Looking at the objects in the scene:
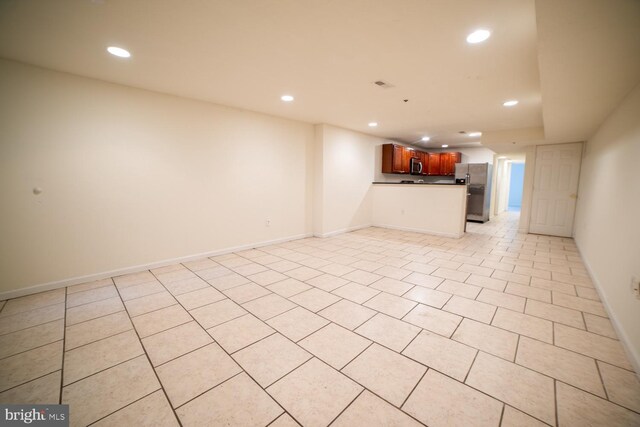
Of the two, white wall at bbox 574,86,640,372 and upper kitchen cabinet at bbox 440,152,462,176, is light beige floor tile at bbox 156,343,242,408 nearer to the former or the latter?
white wall at bbox 574,86,640,372

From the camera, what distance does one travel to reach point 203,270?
11.2 ft

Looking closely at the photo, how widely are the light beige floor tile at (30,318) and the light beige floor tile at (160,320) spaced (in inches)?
30.5

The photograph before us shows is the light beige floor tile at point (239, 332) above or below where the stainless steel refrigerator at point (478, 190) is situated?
below

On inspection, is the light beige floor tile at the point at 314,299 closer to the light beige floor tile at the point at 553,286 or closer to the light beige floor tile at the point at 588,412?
the light beige floor tile at the point at 588,412

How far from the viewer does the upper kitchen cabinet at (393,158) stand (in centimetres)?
691

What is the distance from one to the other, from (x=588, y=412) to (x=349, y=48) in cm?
296

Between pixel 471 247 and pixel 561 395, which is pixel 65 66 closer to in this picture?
pixel 561 395

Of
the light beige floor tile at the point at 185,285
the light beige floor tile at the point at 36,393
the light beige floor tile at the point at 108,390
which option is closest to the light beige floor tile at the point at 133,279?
the light beige floor tile at the point at 185,285

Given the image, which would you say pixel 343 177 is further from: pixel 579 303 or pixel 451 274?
pixel 579 303

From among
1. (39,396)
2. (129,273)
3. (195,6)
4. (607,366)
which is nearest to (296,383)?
(39,396)

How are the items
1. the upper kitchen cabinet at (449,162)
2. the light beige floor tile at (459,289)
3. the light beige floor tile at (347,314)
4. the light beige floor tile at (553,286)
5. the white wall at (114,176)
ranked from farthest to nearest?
the upper kitchen cabinet at (449,162) < the light beige floor tile at (553,286) < the light beige floor tile at (459,289) < the white wall at (114,176) < the light beige floor tile at (347,314)

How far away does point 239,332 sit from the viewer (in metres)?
2.04

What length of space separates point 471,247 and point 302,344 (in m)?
4.11

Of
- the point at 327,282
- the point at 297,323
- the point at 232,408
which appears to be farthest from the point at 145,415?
the point at 327,282
